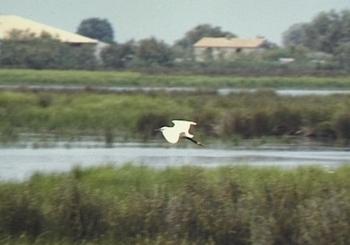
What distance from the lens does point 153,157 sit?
16672 mm

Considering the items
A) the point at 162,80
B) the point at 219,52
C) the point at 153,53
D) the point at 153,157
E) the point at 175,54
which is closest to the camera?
the point at 153,157

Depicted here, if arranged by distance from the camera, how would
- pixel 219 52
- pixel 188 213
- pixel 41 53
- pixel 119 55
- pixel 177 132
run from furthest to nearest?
1. pixel 219 52
2. pixel 119 55
3. pixel 41 53
4. pixel 188 213
5. pixel 177 132

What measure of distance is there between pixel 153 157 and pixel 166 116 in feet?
16.8

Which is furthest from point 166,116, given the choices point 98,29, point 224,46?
point 98,29

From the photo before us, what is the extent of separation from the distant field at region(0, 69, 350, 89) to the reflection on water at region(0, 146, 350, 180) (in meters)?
18.6

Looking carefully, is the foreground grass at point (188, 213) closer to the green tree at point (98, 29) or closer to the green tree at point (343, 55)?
the green tree at point (343, 55)

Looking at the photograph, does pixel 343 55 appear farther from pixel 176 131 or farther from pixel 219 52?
pixel 176 131

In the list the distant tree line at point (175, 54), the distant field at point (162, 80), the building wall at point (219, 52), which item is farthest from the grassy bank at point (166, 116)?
the building wall at point (219, 52)

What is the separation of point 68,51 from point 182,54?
534cm

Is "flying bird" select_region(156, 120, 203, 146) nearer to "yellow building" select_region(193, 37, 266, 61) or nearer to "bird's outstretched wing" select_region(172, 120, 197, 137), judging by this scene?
"bird's outstretched wing" select_region(172, 120, 197, 137)

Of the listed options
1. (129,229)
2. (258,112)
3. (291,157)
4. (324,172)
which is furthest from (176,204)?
(258,112)

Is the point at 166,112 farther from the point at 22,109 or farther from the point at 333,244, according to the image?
the point at 333,244

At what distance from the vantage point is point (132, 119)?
75.8ft

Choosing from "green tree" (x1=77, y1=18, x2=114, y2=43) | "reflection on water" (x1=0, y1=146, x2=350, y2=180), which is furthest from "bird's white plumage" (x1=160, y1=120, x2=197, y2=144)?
"green tree" (x1=77, y1=18, x2=114, y2=43)
